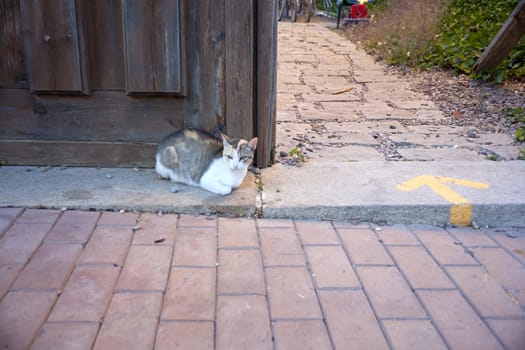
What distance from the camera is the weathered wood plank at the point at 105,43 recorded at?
373 cm

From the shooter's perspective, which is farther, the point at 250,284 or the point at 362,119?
the point at 362,119

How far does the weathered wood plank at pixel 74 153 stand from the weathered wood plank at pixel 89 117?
0.18ft

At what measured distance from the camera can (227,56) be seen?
378cm

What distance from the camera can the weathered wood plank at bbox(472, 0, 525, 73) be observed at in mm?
6223

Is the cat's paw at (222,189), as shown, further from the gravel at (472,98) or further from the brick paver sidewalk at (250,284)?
the gravel at (472,98)

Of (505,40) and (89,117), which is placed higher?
(505,40)

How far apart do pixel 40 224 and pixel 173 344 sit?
1.48 m

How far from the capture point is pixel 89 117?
13.0ft

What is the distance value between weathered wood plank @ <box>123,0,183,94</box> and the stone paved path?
132 centimetres

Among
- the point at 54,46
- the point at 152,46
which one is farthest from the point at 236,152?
the point at 54,46

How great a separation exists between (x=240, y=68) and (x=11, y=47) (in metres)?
1.71

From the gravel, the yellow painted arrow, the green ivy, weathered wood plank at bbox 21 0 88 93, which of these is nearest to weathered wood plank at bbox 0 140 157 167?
weathered wood plank at bbox 21 0 88 93

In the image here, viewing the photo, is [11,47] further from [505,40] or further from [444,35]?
[444,35]

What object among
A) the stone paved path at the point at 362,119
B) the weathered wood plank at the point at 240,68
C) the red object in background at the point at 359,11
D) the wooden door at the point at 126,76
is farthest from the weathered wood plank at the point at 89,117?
the red object in background at the point at 359,11
